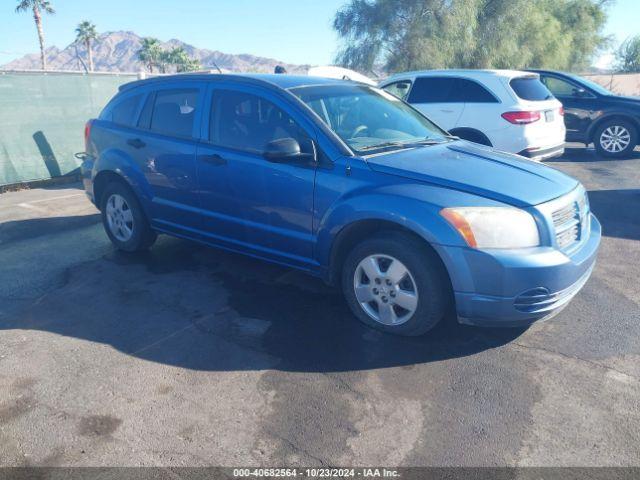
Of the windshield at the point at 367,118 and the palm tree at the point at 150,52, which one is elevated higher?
the palm tree at the point at 150,52

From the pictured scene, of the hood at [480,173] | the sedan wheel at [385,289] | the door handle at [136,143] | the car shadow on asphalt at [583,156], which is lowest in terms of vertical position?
the car shadow on asphalt at [583,156]

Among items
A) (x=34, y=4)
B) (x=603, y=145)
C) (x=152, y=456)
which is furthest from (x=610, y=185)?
(x=34, y=4)

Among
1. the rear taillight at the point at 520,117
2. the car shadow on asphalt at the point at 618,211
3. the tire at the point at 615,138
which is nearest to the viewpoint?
the car shadow on asphalt at the point at 618,211

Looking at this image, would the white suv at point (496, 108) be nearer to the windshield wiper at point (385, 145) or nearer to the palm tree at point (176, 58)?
the windshield wiper at point (385, 145)

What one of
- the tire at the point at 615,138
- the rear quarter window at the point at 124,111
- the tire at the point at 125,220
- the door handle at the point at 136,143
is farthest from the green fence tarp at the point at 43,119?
the tire at the point at 615,138

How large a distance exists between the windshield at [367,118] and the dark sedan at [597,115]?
7.58 m

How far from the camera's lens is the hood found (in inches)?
137

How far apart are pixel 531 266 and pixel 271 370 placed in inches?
68.6

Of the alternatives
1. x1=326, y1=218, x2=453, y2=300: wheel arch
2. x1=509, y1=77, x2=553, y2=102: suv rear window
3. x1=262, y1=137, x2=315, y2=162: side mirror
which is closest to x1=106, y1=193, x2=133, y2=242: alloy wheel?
x1=262, y1=137, x2=315, y2=162: side mirror

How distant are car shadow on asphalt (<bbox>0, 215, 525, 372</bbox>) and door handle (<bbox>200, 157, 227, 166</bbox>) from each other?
108cm

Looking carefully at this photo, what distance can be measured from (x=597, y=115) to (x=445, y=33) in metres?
18.8

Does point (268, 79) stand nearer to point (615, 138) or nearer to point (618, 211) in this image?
point (618, 211)

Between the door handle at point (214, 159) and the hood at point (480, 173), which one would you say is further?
the door handle at point (214, 159)

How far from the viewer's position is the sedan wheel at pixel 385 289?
11.9 feet
